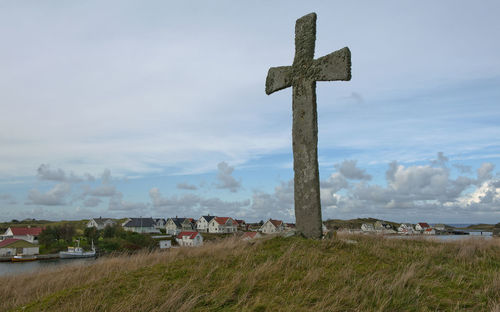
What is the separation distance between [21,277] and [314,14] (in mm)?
10995

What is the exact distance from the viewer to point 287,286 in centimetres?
498

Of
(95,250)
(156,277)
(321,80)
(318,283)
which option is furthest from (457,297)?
(95,250)

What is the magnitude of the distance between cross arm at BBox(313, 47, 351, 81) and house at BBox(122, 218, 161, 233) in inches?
2859

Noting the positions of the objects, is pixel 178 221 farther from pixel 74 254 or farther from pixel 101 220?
pixel 74 254

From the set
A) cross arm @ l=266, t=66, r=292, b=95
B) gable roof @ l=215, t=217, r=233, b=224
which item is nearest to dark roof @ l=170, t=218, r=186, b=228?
gable roof @ l=215, t=217, r=233, b=224

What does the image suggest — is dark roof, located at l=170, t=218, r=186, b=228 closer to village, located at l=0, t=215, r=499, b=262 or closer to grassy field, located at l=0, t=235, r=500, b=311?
village, located at l=0, t=215, r=499, b=262

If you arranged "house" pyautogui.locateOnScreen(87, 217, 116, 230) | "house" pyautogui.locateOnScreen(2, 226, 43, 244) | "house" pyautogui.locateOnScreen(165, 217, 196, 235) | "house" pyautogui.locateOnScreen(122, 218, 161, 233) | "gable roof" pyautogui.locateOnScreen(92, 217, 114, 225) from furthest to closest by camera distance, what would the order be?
"gable roof" pyautogui.locateOnScreen(92, 217, 114, 225), "house" pyautogui.locateOnScreen(87, 217, 116, 230), "house" pyautogui.locateOnScreen(165, 217, 196, 235), "house" pyautogui.locateOnScreen(122, 218, 161, 233), "house" pyautogui.locateOnScreen(2, 226, 43, 244)

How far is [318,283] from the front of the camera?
5125 millimetres

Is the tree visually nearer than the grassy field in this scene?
No

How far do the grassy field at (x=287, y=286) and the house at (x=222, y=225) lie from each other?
210 ft

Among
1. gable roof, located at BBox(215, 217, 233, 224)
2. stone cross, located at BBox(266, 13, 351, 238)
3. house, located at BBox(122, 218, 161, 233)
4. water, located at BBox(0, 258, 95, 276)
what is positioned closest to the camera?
stone cross, located at BBox(266, 13, 351, 238)

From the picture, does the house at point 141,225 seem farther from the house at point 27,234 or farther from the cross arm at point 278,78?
the cross arm at point 278,78

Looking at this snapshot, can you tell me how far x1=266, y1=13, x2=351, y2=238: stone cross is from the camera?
884cm

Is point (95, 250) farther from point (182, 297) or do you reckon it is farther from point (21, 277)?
point (182, 297)
